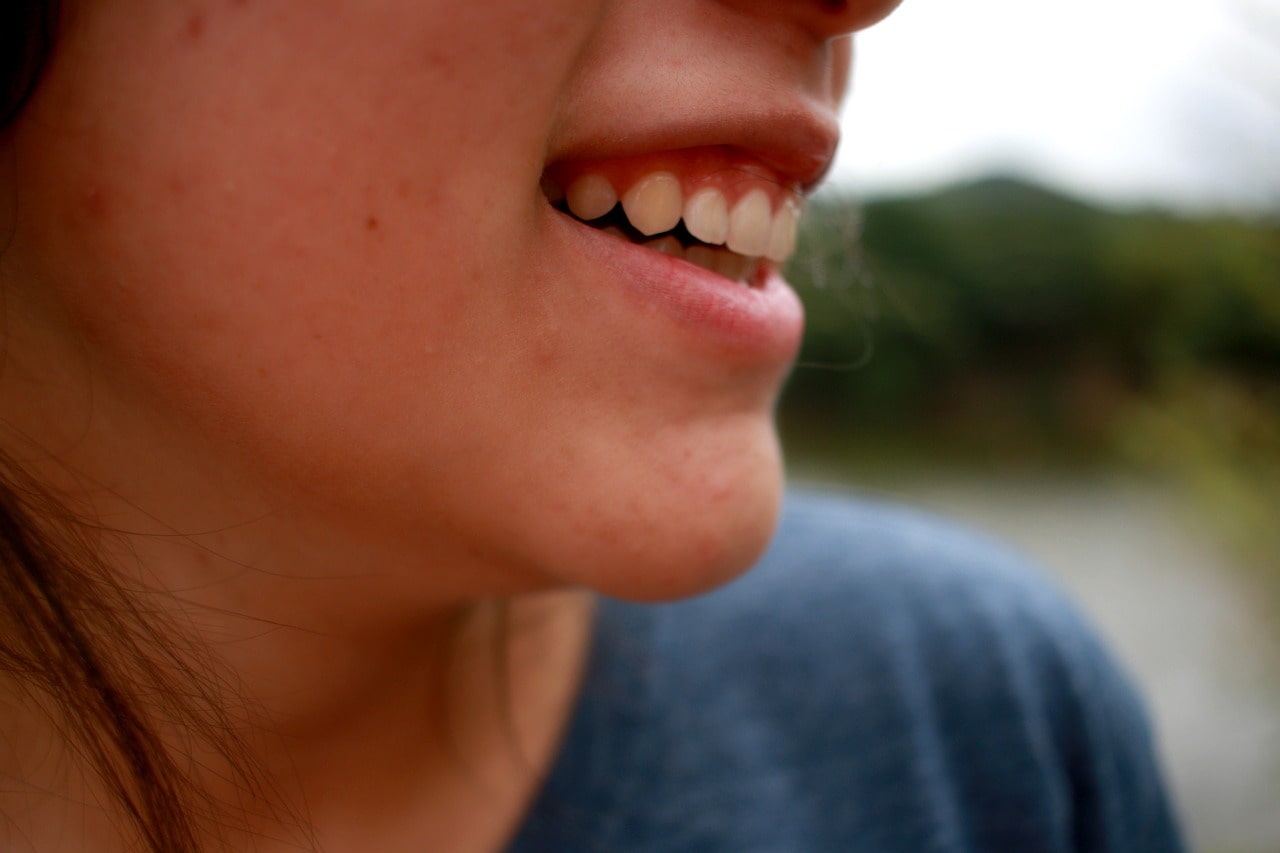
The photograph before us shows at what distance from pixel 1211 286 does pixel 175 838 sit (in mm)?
3937

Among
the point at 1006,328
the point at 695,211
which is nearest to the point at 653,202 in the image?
the point at 695,211

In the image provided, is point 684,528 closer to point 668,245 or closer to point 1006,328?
point 668,245

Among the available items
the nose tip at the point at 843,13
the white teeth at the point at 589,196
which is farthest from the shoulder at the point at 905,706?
the nose tip at the point at 843,13

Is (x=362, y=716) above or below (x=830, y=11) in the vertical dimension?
below

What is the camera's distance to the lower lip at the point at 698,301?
2.03ft

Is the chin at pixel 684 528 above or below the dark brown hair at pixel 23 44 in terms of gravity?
below

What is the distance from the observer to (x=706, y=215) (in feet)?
2.34

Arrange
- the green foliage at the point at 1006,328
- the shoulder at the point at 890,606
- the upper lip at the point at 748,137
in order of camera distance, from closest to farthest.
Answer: the upper lip at the point at 748,137 < the shoulder at the point at 890,606 < the green foliage at the point at 1006,328

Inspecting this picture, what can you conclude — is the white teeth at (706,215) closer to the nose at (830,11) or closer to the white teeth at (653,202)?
the white teeth at (653,202)

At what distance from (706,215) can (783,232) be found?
0.11 m

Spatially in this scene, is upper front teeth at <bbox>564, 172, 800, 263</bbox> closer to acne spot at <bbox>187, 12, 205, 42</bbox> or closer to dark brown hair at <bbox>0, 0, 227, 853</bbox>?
acne spot at <bbox>187, 12, 205, 42</bbox>

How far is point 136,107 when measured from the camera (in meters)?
0.51

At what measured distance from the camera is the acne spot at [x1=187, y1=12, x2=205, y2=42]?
0.49 meters

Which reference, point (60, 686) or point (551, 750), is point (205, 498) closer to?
point (60, 686)
